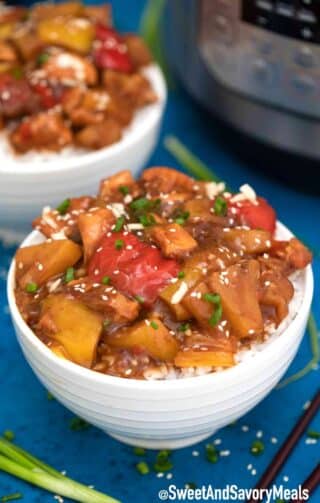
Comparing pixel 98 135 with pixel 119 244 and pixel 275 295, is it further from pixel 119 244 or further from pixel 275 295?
pixel 275 295

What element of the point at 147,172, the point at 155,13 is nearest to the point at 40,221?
the point at 147,172

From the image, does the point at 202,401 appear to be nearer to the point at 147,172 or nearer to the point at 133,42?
the point at 147,172

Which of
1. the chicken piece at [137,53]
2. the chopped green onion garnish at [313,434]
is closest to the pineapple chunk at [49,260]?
the chopped green onion garnish at [313,434]

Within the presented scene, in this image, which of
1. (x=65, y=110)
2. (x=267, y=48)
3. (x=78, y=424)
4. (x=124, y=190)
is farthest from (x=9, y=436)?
(x=267, y=48)

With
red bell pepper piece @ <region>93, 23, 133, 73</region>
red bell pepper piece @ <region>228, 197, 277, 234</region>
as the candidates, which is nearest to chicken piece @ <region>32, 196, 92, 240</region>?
red bell pepper piece @ <region>228, 197, 277, 234</region>

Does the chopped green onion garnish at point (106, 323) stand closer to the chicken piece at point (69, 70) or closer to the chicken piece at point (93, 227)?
the chicken piece at point (93, 227)
